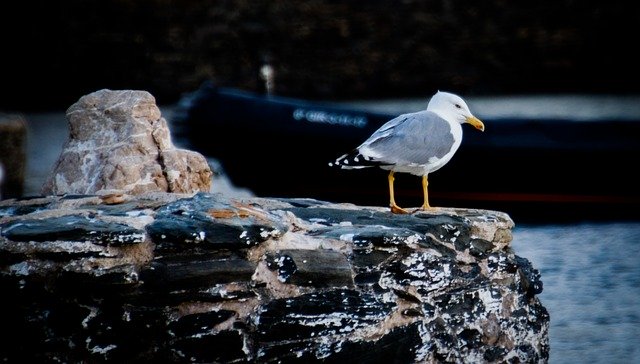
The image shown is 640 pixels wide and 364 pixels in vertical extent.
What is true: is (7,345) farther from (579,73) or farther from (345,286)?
(579,73)

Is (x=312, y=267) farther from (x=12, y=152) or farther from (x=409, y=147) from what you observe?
(x=12, y=152)

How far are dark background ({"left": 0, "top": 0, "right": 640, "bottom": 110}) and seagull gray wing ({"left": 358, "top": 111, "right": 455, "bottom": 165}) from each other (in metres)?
14.4

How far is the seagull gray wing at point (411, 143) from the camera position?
4.23 meters

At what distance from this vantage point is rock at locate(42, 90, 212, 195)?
14.3 ft

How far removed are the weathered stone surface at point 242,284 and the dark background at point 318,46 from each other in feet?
48.7

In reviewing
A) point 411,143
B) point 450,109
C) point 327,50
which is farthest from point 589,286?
point 327,50

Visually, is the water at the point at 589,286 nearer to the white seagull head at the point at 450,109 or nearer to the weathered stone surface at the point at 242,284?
the white seagull head at the point at 450,109

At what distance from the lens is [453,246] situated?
395 centimetres

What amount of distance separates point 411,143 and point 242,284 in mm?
927


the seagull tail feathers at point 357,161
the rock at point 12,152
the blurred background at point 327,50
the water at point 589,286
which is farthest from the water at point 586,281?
the blurred background at point 327,50

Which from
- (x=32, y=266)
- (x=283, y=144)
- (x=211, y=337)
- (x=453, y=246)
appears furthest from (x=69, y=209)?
(x=283, y=144)

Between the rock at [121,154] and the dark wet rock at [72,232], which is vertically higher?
the rock at [121,154]

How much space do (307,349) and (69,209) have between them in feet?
2.66

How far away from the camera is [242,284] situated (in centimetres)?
359
